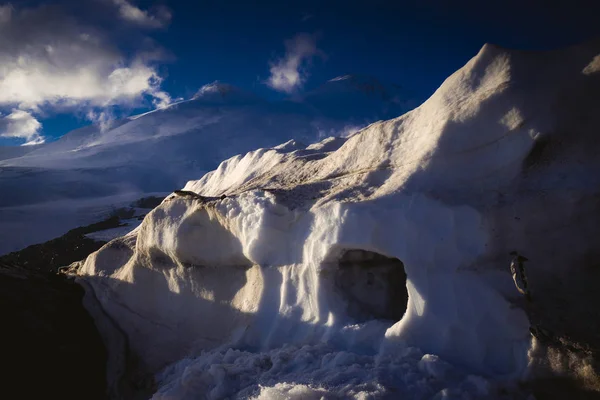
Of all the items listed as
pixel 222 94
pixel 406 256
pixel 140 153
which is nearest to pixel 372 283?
pixel 406 256

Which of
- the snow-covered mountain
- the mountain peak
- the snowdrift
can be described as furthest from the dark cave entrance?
the mountain peak

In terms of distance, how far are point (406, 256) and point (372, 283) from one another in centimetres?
81

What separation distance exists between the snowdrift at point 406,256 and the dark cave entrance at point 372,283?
0.02 m

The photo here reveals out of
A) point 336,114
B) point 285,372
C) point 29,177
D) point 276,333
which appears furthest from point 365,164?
point 336,114

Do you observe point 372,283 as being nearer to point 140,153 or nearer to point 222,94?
point 140,153

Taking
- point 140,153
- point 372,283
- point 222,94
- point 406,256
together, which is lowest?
point 372,283

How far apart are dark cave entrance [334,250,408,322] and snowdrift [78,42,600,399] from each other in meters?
0.02

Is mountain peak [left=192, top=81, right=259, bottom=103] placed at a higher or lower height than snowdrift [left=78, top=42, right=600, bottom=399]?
higher

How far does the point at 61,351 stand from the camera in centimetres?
468

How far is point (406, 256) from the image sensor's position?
397 centimetres

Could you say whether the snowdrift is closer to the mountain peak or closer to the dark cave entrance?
the dark cave entrance

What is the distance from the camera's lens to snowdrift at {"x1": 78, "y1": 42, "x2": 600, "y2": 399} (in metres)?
3.48

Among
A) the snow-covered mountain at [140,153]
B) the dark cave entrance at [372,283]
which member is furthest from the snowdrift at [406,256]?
the snow-covered mountain at [140,153]

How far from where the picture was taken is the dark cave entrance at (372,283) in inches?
177
